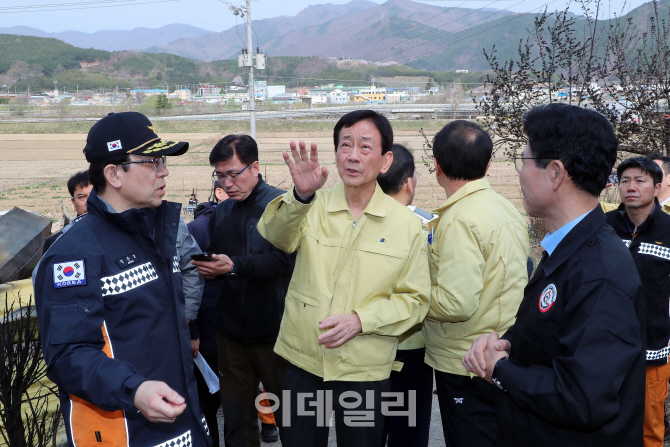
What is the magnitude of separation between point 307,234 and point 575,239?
1.27m

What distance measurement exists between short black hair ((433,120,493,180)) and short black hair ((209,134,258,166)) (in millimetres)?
1288

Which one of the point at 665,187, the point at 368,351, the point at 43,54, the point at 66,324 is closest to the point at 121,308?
the point at 66,324

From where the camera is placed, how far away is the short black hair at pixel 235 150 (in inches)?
137

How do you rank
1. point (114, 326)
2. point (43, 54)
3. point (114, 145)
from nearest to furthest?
point (114, 326)
point (114, 145)
point (43, 54)

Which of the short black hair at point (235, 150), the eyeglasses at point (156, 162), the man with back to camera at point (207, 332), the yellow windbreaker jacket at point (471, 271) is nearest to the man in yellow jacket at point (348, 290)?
the yellow windbreaker jacket at point (471, 271)

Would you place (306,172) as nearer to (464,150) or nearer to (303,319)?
(303,319)

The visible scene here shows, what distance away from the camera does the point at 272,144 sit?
38.4 meters

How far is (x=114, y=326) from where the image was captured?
192 centimetres

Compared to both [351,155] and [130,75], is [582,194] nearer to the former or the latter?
[351,155]

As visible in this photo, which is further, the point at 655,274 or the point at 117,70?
the point at 117,70

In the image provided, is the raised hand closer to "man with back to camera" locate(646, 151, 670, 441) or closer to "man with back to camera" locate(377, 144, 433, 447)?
"man with back to camera" locate(377, 144, 433, 447)

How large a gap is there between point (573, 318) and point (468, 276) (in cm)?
97

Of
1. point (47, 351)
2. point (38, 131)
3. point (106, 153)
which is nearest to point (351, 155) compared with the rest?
point (106, 153)

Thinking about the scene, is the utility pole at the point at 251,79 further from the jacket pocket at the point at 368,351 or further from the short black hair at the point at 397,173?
the jacket pocket at the point at 368,351
